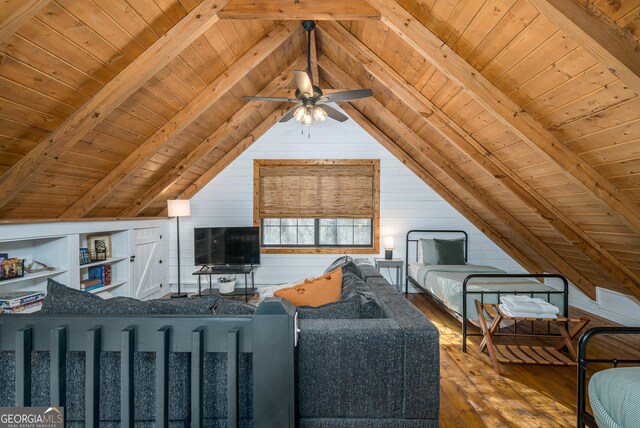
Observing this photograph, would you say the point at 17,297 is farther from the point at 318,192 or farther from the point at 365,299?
the point at 318,192

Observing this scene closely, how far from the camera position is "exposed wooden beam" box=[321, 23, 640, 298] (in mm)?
3191

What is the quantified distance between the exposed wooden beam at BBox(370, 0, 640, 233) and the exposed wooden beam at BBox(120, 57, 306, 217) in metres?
2.21

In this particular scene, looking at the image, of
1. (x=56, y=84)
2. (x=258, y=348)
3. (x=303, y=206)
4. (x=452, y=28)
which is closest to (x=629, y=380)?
(x=258, y=348)

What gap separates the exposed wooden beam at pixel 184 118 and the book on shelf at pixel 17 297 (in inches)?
34.6

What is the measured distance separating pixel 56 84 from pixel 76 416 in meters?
2.22

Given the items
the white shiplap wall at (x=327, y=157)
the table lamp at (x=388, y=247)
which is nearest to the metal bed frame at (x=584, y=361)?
the table lamp at (x=388, y=247)

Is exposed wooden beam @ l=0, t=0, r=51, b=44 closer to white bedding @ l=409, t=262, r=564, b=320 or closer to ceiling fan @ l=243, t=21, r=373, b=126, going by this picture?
ceiling fan @ l=243, t=21, r=373, b=126

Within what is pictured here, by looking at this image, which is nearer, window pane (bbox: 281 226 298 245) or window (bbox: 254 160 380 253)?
window (bbox: 254 160 380 253)

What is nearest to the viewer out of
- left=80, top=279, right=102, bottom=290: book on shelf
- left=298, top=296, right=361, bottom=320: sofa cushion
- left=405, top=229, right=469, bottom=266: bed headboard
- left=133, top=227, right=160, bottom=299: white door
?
left=298, top=296, right=361, bottom=320: sofa cushion

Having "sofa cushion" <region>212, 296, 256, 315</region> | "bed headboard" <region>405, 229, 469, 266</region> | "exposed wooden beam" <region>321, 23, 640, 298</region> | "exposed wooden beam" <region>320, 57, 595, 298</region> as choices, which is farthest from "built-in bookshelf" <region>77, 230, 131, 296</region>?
"bed headboard" <region>405, 229, 469, 266</region>

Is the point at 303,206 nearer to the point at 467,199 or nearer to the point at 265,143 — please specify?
the point at 265,143

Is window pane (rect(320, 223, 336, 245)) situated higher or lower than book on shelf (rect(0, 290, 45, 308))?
higher

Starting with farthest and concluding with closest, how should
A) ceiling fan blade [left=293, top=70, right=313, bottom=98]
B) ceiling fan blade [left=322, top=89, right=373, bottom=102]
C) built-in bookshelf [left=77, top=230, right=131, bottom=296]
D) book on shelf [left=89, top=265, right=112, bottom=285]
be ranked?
1. built-in bookshelf [left=77, top=230, right=131, bottom=296]
2. book on shelf [left=89, top=265, right=112, bottom=285]
3. ceiling fan blade [left=322, top=89, right=373, bottom=102]
4. ceiling fan blade [left=293, top=70, right=313, bottom=98]

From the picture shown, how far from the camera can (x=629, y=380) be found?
145cm
